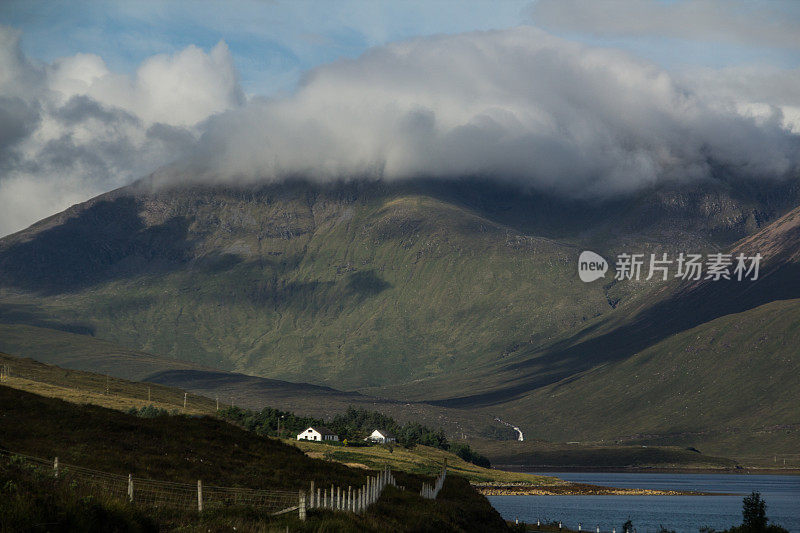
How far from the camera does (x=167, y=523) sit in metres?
39.4

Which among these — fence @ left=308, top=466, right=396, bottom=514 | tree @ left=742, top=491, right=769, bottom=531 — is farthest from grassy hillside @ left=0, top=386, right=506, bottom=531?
tree @ left=742, top=491, right=769, bottom=531

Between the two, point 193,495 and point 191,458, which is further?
point 191,458

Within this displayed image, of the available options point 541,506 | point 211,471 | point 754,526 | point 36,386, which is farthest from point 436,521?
point 541,506

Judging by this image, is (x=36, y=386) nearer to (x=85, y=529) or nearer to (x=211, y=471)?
(x=211, y=471)

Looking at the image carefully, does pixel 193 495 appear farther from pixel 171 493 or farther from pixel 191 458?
pixel 191 458

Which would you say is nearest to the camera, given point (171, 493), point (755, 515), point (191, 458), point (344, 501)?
point (344, 501)

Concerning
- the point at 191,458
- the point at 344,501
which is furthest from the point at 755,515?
the point at 344,501

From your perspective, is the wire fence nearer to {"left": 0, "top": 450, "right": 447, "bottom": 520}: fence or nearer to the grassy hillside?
{"left": 0, "top": 450, "right": 447, "bottom": 520}: fence

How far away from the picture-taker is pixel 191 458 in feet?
221

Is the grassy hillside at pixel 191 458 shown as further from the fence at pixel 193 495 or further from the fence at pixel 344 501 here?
the fence at pixel 193 495

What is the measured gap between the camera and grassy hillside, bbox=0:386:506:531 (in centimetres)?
4281

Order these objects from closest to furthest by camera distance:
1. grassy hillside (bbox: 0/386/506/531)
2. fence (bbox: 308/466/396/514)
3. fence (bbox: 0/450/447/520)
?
1. grassy hillside (bbox: 0/386/506/531)
2. fence (bbox: 0/450/447/520)
3. fence (bbox: 308/466/396/514)

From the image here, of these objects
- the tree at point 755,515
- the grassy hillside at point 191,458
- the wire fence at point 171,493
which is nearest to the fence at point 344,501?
the grassy hillside at point 191,458

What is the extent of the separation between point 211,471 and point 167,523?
1024 inches
